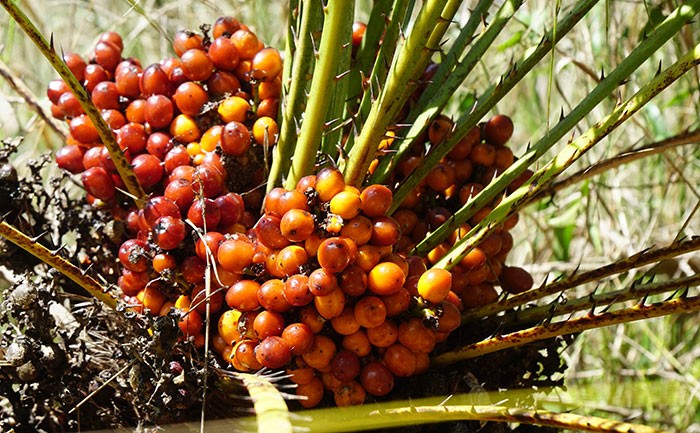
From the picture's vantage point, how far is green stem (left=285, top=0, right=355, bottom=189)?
1046mm

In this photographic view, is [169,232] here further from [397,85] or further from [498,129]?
[498,129]

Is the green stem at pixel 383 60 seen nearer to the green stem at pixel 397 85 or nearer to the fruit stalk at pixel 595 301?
the green stem at pixel 397 85

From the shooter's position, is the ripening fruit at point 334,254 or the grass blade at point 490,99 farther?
the grass blade at point 490,99

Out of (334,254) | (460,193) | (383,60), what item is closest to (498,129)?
(460,193)

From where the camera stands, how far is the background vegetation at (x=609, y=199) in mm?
2270

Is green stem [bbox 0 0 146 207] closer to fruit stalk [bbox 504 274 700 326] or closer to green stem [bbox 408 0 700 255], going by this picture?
green stem [bbox 408 0 700 255]

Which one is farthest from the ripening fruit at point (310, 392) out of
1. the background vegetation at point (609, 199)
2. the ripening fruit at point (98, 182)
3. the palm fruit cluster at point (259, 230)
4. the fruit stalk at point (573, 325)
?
the background vegetation at point (609, 199)

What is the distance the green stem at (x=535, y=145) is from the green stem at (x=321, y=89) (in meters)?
0.19

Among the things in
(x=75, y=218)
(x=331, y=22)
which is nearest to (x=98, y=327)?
(x=75, y=218)

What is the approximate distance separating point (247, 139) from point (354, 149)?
8.7 inches

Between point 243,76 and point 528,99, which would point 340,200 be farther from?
point 528,99

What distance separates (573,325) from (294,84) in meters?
0.57

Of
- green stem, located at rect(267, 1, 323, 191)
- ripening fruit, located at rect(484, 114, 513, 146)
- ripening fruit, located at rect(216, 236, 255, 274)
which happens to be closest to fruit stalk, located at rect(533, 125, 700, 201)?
ripening fruit, located at rect(484, 114, 513, 146)

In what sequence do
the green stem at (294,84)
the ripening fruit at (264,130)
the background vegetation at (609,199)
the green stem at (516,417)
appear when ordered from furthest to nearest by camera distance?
the background vegetation at (609,199) → the ripening fruit at (264,130) → the green stem at (294,84) → the green stem at (516,417)
